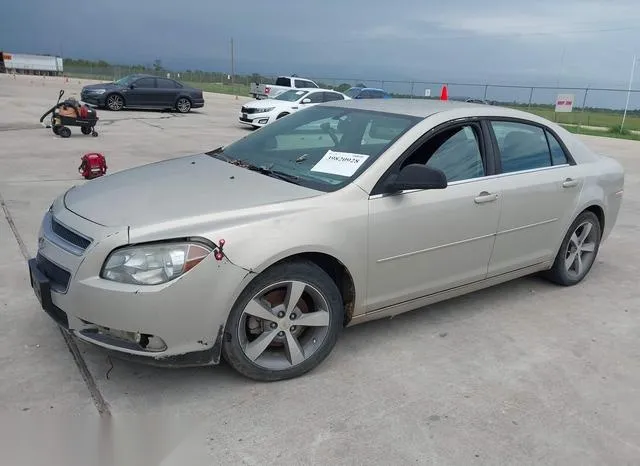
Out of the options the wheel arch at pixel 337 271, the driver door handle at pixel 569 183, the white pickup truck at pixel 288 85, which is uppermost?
the driver door handle at pixel 569 183

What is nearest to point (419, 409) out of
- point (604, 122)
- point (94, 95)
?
point (94, 95)

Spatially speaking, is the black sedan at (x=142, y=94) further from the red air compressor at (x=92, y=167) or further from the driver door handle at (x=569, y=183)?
the driver door handle at (x=569, y=183)

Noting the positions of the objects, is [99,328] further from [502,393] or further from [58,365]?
[502,393]

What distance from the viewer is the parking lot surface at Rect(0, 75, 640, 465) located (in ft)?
8.83

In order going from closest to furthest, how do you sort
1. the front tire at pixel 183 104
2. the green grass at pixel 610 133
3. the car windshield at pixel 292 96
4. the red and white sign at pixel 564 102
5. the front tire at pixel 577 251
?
the front tire at pixel 577 251, the car windshield at pixel 292 96, the green grass at pixel 610 133, the front tire at pixel 183 104, the red and white sign at pixel 564 102

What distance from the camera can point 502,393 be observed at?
3186 millimetres

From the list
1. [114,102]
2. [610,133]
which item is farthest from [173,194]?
Result: [610,133]

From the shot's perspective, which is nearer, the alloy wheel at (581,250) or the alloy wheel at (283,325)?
the alloy wheel at (283,325)

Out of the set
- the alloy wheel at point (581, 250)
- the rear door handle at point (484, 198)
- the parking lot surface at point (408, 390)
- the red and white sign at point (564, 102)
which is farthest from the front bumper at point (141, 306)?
the red and white sign at point (564, 102)

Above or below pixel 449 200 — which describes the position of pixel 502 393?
below

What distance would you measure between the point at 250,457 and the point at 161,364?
65 cm

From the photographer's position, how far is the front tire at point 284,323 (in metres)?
2.97

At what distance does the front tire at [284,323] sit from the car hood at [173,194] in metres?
0.43

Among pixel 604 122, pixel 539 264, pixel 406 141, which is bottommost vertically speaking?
pixel 604 122
